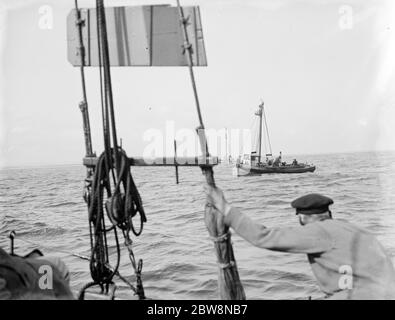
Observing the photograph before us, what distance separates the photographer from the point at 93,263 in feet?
7.80

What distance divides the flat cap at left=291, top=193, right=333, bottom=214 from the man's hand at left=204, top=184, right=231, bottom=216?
0.39 meters

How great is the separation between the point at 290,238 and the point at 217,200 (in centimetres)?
40

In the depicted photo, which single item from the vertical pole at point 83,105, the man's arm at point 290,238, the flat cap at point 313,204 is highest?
the vertical pole at point 83,105

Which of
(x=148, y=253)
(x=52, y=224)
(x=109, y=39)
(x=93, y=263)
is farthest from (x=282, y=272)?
(x=52, y=224)

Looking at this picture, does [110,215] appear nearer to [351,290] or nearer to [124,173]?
[124,173]

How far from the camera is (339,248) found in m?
1.85

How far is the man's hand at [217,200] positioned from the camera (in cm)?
195

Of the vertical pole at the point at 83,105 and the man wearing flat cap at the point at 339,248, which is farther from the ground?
the vertical pole at the point at 83,105

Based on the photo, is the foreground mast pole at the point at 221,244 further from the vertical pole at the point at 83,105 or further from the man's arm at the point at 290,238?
the vertical pole at the point at 83,105

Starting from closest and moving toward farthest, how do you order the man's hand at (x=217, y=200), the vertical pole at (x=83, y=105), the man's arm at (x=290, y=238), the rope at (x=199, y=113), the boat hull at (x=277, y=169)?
the man's arm at (x=290, y=238) < the man's hand at (x=217, y=200) < the rope at (x=199, y=113) < the vertical pole at (x=83, y=105) < the boat hull at (x=277, y=169)

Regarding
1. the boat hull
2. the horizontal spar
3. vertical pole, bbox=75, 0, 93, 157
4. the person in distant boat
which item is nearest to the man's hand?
the horizontal spar

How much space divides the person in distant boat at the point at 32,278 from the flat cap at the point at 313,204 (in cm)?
138

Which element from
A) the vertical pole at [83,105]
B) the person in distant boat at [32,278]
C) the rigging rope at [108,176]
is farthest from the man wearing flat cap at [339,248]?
the person in distant boat at [32,278]

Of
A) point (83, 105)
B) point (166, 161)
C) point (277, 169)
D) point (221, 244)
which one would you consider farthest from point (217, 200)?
point (277, 169)
